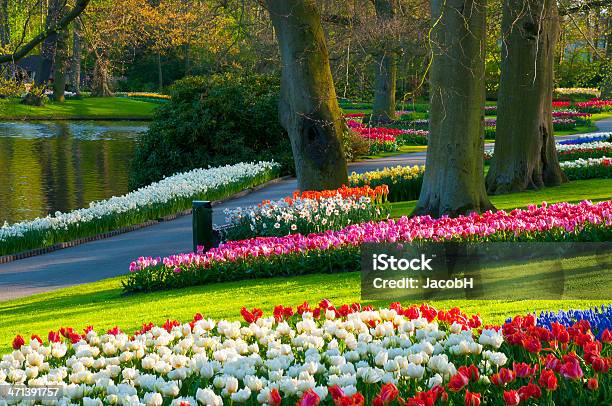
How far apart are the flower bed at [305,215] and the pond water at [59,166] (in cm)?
846

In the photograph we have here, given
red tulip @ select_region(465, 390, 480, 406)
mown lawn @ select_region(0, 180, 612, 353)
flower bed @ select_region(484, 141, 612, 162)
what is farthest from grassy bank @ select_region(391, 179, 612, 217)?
red tulip @ select_region(465, 390, 480, 406)

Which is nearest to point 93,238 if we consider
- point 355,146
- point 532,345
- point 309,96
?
point 309,96

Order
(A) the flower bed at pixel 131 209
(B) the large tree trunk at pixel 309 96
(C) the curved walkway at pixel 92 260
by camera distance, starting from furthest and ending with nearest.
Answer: (A) the flower bed at pixel 131 209
(B) the large tree trunk at pixel 309 96
(C) the curved walkway at pixel 92 260

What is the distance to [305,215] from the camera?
1293cm

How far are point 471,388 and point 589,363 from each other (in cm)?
61

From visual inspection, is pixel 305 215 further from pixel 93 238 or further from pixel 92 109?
pixel 92 109

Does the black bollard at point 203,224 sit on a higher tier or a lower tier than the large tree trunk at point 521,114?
lower

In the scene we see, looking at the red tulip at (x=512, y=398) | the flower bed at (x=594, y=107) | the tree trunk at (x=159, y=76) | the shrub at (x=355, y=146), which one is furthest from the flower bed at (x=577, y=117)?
the red tulip at (x=512, y=398)

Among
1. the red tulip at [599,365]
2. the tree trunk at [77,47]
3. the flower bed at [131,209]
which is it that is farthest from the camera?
the tree trunk at [77,47]

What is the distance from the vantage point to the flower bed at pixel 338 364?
4273 mm

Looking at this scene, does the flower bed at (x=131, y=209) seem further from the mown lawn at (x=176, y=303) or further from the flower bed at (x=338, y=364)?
the flower bed at (x=338, y=364)

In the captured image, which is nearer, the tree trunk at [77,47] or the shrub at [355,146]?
the tree trunk at [77,47]

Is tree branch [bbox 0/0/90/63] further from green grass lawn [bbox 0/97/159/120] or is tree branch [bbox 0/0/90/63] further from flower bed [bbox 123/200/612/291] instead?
green grass lawn [bbox 0/97/159/120]

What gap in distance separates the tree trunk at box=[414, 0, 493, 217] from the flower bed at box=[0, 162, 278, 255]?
20.9 ft
